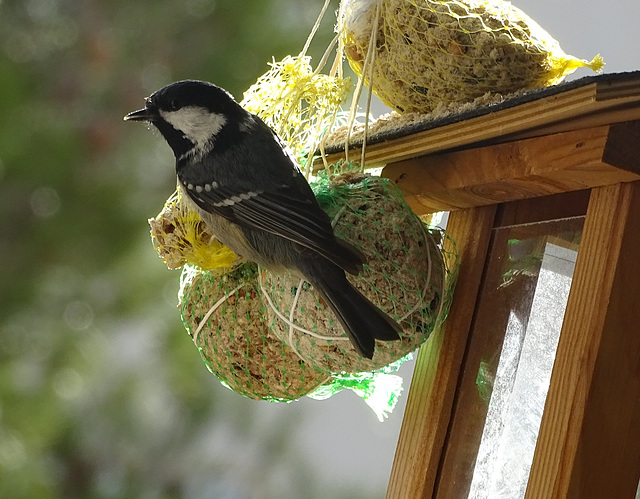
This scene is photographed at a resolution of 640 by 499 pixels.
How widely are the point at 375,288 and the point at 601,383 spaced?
207 mm

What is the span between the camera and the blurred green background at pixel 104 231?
156 centimetres

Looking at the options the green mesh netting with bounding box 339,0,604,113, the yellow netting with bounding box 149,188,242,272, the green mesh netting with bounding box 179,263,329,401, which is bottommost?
the green mesh netting with bounding box 179,263,329,401

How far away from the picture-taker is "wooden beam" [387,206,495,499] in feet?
2.45

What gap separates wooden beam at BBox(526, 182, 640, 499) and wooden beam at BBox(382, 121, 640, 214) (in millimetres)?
34

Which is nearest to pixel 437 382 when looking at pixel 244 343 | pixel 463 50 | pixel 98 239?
pixel 244 343

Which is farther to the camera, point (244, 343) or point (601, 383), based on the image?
point (244, 343)

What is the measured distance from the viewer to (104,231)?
1.61 m

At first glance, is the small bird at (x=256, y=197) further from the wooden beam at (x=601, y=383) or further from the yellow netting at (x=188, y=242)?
the wooden beam at (x=601, y=383)

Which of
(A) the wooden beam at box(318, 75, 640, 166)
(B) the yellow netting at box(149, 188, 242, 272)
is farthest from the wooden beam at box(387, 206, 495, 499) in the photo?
(B) the yellow netting at box(149, 188, 242, 272)

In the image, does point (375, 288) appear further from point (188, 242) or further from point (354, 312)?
point (188, 242)

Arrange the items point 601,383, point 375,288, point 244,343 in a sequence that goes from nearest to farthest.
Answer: point 601,383
point 375,288
point 244,343

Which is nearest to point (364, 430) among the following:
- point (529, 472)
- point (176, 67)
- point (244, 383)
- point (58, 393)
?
point (58, 393)

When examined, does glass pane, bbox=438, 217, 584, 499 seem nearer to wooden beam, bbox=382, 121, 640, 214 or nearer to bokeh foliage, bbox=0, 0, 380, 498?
wooden beam, bbox=382, 121, 640, 214

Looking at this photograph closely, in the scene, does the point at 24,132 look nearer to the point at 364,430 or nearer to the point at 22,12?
the point at 22,12
